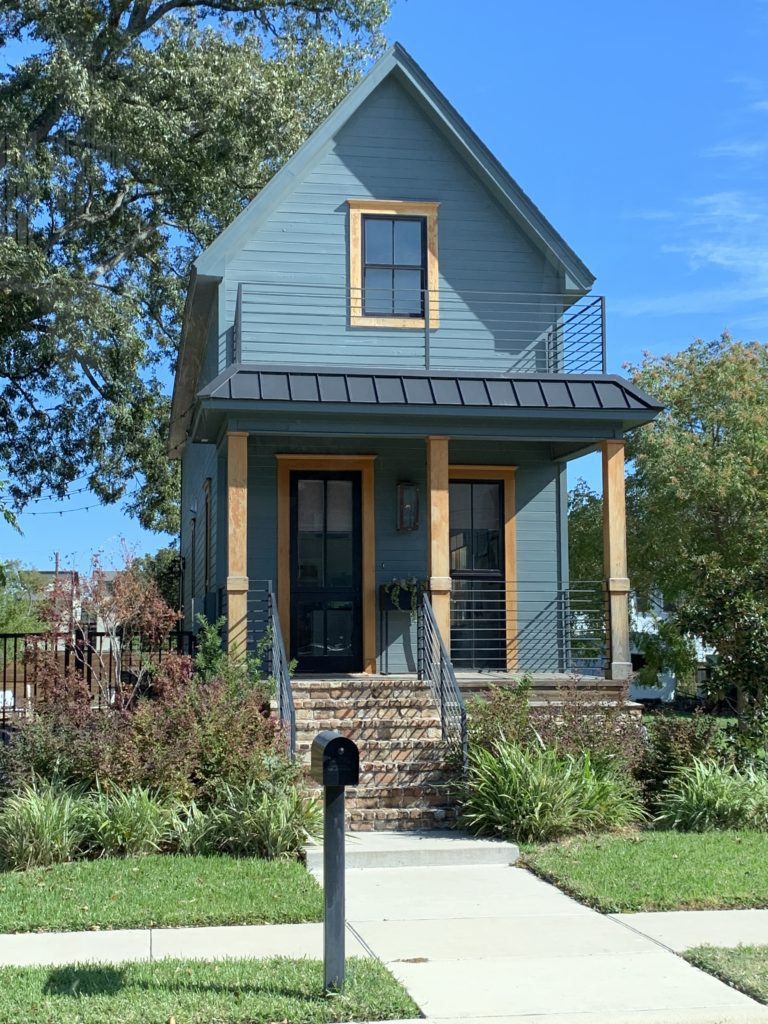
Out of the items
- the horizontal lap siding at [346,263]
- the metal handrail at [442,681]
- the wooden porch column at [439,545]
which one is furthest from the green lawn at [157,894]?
the horizontal lap siding at [346,263]

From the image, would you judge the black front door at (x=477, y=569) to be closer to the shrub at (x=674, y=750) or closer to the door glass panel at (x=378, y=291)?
the door glass panel at (x=378, y=291)

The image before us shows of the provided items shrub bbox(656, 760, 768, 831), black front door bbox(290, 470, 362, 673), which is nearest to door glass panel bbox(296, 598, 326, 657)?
black front door bbox(290, 470, 362, 673)

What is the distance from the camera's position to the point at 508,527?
51.4 ft

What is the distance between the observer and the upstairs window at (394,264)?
15492 mm

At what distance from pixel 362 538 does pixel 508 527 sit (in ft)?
6.64

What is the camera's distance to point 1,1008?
5.81m

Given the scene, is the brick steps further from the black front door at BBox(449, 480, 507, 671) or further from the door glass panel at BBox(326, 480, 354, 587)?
the black front door at BBox(449, 480, 507, 671)

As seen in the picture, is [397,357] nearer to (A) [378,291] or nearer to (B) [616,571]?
(A) [378,291]

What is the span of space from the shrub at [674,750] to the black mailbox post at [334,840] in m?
5.96

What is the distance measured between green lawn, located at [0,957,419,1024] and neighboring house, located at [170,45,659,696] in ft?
25.3

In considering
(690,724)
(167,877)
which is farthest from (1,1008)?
(690,724)

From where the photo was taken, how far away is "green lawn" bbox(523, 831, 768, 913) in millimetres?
8219

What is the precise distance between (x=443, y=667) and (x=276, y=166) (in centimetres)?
1727

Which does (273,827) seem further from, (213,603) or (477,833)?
(213,603)
